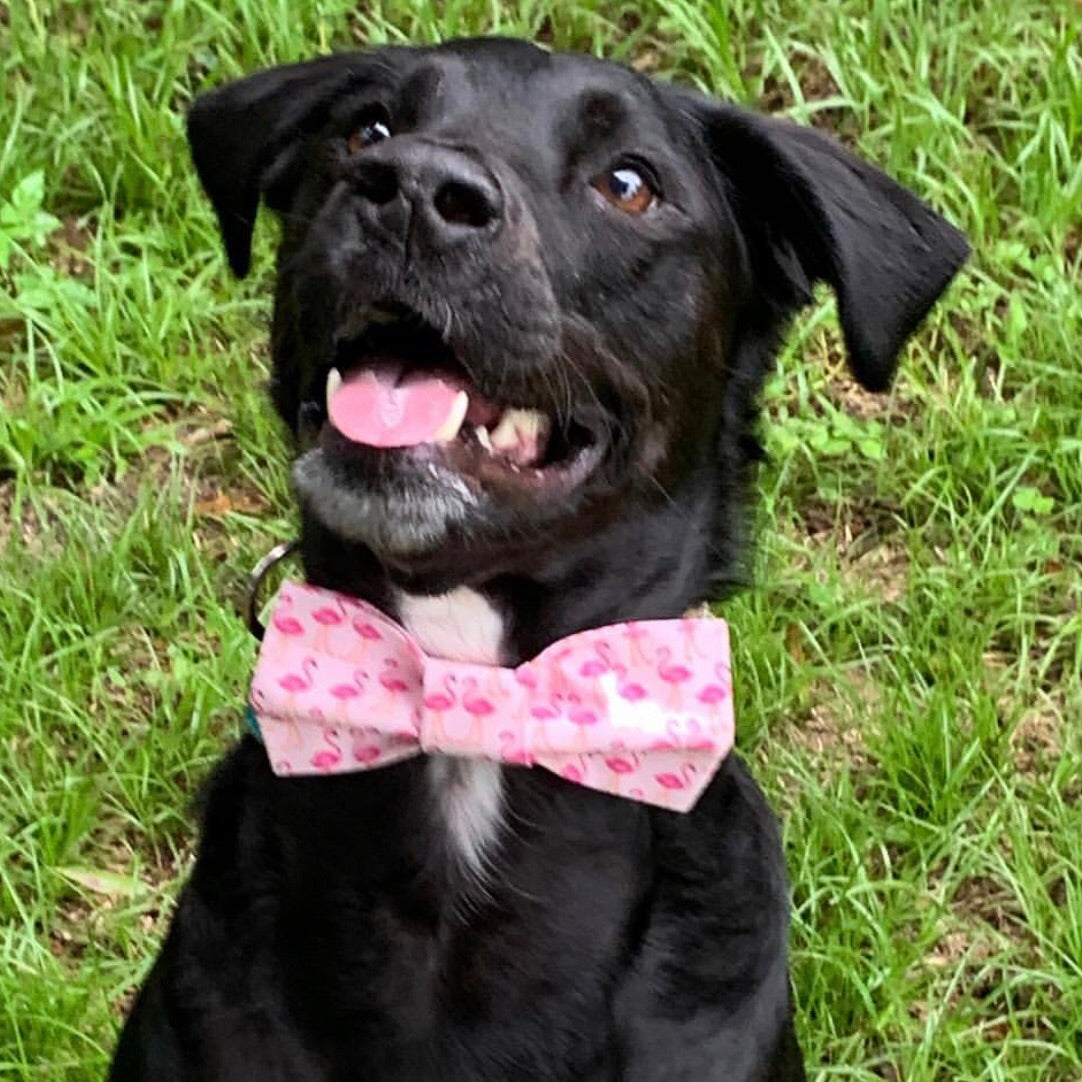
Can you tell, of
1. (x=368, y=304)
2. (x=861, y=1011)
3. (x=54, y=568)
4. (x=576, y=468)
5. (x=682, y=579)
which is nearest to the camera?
(x=368, y=304)

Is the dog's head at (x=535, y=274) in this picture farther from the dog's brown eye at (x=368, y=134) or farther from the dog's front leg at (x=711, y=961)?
the dog's front leg at (x=711, y=961)

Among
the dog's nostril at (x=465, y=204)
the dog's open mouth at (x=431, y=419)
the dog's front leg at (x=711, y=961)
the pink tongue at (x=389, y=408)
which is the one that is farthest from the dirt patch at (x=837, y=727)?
the dog's nostril at (x=465, y=204)

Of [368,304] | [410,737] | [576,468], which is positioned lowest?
[410,737]

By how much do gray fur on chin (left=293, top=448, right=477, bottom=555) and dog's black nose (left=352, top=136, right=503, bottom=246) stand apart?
0.24m

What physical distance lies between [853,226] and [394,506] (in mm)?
612

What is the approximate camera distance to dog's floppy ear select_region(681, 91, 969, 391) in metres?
2.23

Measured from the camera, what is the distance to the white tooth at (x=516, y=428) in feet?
7.02

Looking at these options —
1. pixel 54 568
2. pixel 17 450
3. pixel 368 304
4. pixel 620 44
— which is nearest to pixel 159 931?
pixel 54 568

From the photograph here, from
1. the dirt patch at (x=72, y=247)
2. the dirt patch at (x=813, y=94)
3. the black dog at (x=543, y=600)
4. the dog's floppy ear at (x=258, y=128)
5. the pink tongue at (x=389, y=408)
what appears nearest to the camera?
the pink tongue at (x=389, y=408)

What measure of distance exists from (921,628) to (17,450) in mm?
1635

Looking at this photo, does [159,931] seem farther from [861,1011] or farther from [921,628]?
[921,628]

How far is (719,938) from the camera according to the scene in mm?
2266

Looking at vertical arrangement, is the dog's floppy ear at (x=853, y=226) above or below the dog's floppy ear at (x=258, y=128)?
above

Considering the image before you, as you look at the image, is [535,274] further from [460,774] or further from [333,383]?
[460,774]
